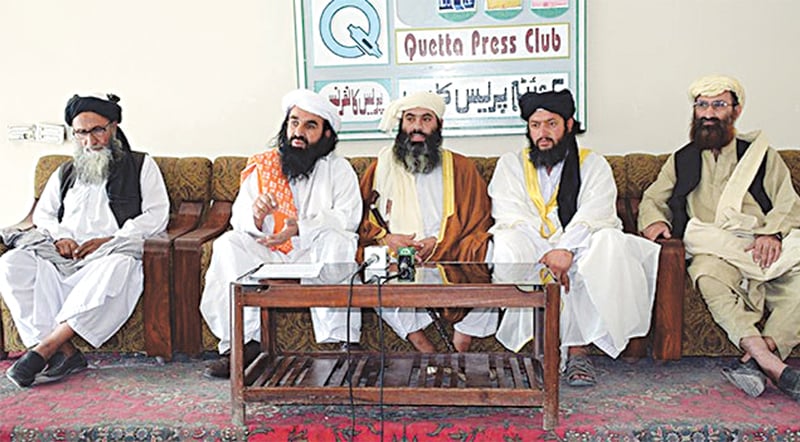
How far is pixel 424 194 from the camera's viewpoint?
3949 mm

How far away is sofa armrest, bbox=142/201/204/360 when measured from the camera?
3.61 meters

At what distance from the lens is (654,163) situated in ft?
13.5

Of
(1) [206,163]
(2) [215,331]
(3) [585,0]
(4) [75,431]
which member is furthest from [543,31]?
(4) [75,431]

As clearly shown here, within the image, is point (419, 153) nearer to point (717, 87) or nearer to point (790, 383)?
point (717, 87)

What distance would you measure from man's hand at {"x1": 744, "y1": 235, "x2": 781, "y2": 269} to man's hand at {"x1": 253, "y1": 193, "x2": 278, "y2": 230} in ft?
7.00

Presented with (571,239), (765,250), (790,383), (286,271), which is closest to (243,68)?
(286,271)

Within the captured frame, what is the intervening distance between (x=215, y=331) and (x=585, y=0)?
2725 millimetres

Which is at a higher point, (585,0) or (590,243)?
(585,0)

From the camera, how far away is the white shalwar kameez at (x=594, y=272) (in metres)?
3.31

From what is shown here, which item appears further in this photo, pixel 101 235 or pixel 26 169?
pixel 26 169

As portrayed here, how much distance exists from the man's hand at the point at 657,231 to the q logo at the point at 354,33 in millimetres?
1876

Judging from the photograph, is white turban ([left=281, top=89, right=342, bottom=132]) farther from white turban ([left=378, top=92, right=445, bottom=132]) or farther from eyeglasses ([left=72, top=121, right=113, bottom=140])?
eyeglasses ([left=72, top=121, right=113, bottom=140])

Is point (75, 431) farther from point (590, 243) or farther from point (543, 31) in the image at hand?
point (543, 31)

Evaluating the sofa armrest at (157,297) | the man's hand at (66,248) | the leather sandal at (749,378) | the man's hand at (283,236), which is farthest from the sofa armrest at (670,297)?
the man's hand at (66,248)
